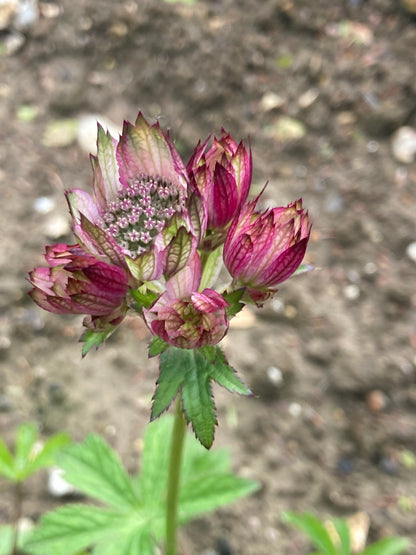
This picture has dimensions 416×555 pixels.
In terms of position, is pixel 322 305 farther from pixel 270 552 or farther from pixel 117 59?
pixel 117 59

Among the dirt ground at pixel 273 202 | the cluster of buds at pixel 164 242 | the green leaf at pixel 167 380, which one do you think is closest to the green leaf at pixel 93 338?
the cluster of buds at pixel 164 242

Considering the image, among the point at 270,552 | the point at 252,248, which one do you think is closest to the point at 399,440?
the point at 270,552

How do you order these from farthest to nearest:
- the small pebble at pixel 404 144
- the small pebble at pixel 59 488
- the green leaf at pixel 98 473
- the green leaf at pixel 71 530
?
the small pebble at pixel 404 144
the small pebble at pixel 59 488
the green leaf at pixel 98 473
the green leaf at pixel 71 530

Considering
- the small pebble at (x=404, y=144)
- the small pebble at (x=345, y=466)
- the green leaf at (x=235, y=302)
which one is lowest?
the small pebble at (x=345, y=466)

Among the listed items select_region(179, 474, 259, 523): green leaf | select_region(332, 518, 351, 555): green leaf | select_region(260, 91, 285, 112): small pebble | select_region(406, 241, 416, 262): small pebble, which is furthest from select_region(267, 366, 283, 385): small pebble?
select_region(260, 91, 285, 112): small pebble

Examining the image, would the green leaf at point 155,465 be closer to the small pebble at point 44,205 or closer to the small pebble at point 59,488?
the small pebble at point 59,488

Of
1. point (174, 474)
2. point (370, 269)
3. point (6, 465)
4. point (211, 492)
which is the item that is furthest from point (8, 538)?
point (370, 269)
